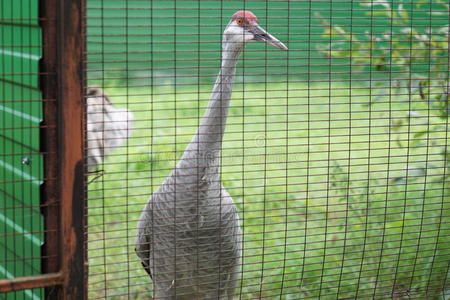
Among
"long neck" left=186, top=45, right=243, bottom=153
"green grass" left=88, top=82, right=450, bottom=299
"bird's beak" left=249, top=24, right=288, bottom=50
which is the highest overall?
"bird's beak" left=249, top=24, right=288, bottom=50

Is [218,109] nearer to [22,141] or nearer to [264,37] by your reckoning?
[264,37]

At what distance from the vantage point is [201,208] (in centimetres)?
357

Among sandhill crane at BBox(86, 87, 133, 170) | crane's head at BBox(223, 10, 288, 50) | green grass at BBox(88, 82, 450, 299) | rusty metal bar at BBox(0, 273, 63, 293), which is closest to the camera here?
rusty metal bar at BBox(0, 273, 63, 293)

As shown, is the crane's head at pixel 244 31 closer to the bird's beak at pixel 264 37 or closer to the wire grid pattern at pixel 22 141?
the bird's beak at pixel 264 37

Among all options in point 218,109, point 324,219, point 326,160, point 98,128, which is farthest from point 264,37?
point 98,128

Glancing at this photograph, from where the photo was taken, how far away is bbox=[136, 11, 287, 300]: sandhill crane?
3.49 m

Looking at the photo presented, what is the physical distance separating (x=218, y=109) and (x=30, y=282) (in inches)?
57.0

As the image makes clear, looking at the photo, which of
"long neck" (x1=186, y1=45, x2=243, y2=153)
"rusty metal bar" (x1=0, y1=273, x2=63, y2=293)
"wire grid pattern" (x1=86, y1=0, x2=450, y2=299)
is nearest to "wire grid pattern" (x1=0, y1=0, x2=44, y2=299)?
"wire grid pattern" (x1=86, y1=0, x2=450, y2=299)

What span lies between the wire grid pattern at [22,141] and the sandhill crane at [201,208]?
23.8 inches

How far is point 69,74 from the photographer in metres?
2.38

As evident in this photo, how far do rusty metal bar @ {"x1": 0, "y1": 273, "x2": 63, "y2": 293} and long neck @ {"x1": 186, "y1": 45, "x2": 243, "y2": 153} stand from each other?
119cm

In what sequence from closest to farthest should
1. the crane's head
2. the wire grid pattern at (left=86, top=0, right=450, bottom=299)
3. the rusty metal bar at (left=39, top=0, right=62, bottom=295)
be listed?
the rusty metal bar at (left=39, top=0, right=62, bottom=295)
the wire grid pattern at (left=86, top=0, right=450, bottom=299)
the crane's head

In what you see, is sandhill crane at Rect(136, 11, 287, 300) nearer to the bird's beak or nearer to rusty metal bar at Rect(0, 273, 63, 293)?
the bird's beak

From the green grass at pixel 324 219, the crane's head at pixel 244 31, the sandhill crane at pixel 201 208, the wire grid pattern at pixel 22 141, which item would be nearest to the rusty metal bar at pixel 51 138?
the green grass at pixel 324 219
